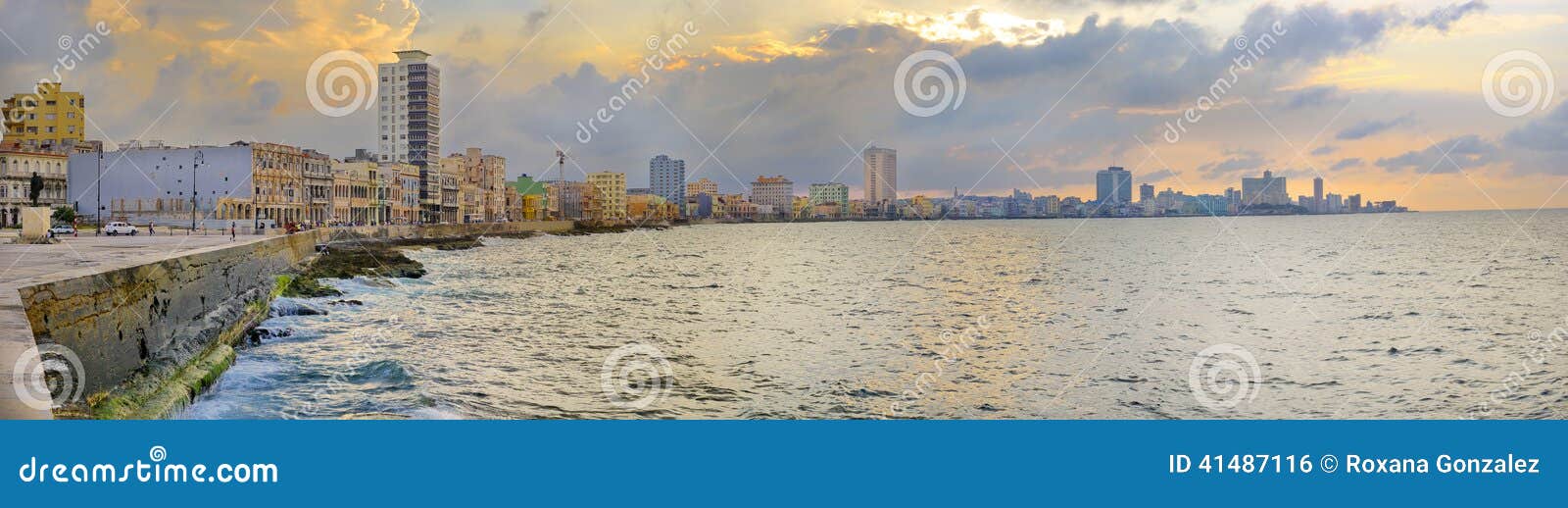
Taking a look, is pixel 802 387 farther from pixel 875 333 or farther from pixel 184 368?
pixel 184 368

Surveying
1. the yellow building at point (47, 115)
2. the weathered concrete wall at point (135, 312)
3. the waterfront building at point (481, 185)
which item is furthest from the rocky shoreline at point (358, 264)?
the waterfront building at point (481, 185)

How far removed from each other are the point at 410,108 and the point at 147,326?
13013 centimetres

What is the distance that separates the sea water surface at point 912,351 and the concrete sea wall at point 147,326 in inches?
25.3

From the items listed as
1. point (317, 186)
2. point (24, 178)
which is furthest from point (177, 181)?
point (317, 186)

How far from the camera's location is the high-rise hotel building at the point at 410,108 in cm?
13312

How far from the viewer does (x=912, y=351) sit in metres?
20.3

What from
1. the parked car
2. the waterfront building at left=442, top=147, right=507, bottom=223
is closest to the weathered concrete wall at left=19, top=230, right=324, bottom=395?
the parked car

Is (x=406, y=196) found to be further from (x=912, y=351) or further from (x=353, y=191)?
(x=912, y=351)

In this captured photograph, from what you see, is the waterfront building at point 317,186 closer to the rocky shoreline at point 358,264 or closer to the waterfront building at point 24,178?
the rocky shoreline at point 358,264

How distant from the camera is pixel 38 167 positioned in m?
65.5

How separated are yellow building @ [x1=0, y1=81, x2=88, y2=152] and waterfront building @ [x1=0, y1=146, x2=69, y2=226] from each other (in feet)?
75.1

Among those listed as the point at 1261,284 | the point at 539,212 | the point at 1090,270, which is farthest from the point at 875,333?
the point at 539,212

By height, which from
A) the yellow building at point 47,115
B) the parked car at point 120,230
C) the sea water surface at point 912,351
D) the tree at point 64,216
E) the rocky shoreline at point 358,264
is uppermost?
the yellow building at point 47,115

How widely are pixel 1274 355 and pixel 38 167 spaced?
7654 centimetres
